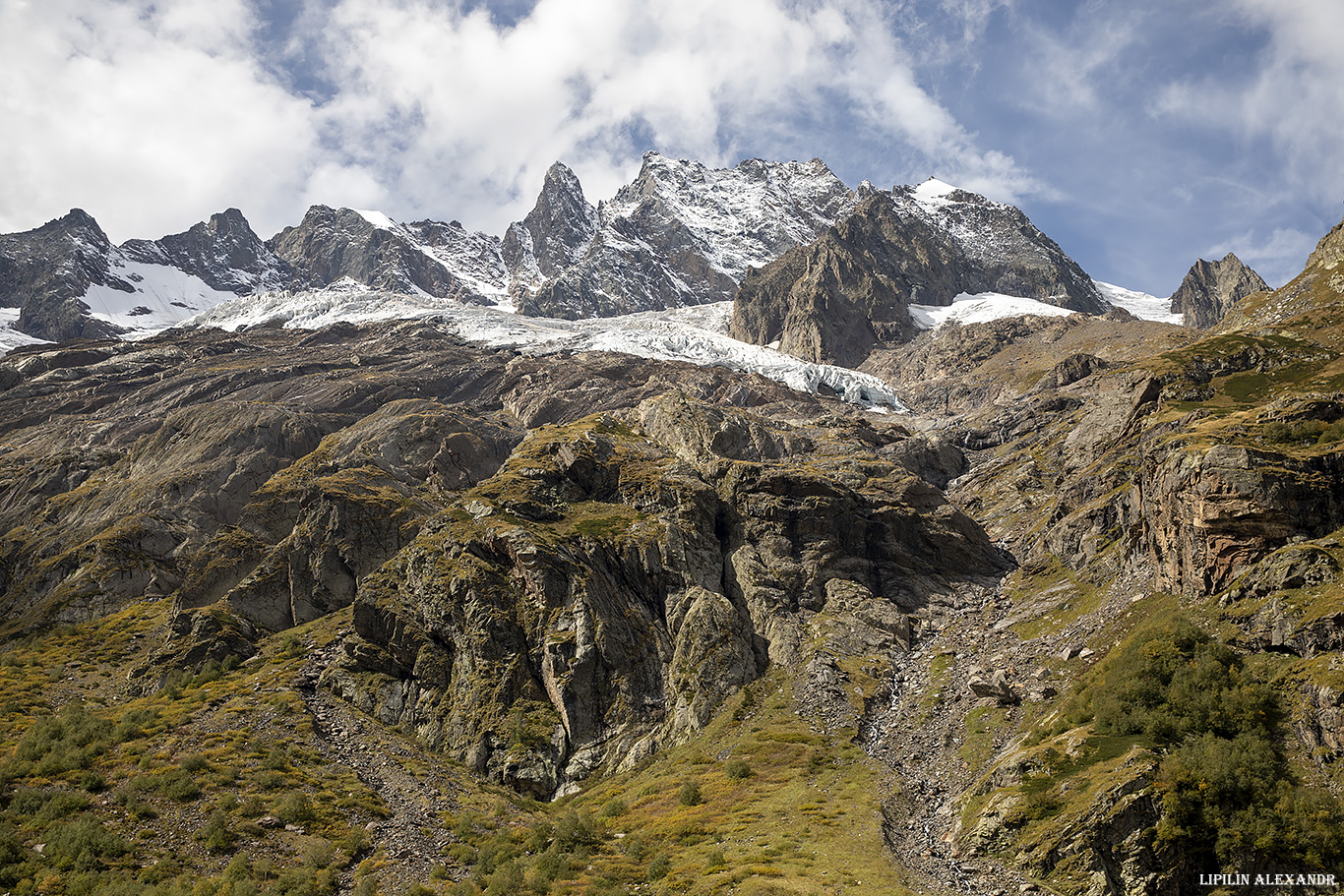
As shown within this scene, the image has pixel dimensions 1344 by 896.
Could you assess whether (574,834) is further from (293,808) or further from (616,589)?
(616,589)

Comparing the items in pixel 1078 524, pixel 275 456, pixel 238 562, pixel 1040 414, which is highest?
pixel 1040 414

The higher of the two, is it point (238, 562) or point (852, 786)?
point (238, 562)

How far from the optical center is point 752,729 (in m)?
70.9

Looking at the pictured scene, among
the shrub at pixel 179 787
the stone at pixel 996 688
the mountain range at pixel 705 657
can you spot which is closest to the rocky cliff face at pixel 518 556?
the mountain range at pixel 705 657

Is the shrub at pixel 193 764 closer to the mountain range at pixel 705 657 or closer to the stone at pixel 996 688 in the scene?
the mountain range at pixel 705 657

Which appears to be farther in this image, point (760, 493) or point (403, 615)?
point (760, 493)

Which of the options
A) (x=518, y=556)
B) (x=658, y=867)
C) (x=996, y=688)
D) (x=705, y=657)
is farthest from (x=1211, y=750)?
(x=518, y=556)

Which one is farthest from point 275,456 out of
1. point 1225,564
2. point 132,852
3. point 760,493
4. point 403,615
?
point 1225,564

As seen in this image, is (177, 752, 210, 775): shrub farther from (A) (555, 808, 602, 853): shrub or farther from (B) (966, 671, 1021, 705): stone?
(B) (966, 671, 1021, 705): stone

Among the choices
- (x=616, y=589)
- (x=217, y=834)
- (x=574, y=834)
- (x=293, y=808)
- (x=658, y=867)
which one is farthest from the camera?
(x=616, y=589)

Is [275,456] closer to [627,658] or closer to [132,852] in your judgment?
[627,658]

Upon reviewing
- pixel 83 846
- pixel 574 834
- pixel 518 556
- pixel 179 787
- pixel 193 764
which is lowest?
pixel 83 846

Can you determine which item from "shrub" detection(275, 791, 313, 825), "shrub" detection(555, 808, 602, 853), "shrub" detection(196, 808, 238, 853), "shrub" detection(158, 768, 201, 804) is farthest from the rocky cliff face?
"shrub" detection(196, 808, 238, 853)

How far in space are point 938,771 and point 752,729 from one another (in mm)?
19658
